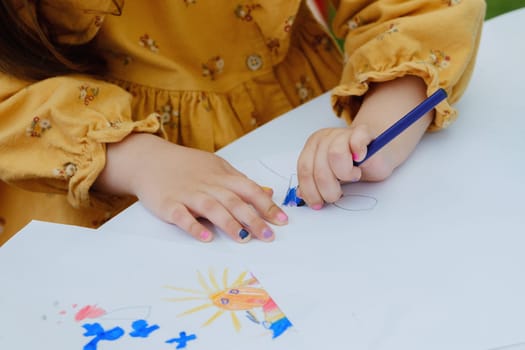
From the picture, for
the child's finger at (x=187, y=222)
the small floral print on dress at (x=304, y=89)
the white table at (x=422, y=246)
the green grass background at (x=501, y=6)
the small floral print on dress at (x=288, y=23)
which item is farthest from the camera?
the green grass background at (x=501, y=6)

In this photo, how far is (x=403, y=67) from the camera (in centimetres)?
55

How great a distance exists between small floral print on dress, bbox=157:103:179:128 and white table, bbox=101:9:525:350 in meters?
0.17

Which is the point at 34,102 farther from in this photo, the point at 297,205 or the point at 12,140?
the point at 297,205

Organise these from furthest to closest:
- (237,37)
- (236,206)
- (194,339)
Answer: (237,37), (236,206), (194,339)

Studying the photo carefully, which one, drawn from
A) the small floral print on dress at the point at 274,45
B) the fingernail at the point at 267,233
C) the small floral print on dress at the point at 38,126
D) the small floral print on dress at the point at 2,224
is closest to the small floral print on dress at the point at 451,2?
the small floral print on dress at the point at 274,45

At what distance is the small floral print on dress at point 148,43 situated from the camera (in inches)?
26.5

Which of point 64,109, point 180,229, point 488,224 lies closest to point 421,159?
point 488,224

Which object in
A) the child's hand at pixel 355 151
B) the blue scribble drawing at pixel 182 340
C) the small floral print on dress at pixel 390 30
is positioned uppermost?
the small floral print on dress at pixel 390 30

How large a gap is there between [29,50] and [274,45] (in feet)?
0.92

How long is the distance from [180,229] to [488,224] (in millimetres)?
234

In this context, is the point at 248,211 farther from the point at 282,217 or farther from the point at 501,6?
the point at 501,6

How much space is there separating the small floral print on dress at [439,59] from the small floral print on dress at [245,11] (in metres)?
0.22

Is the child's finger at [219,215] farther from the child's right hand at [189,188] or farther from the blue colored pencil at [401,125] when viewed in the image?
the blue colored pencil at [401,125]

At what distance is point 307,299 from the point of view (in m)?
0.38
